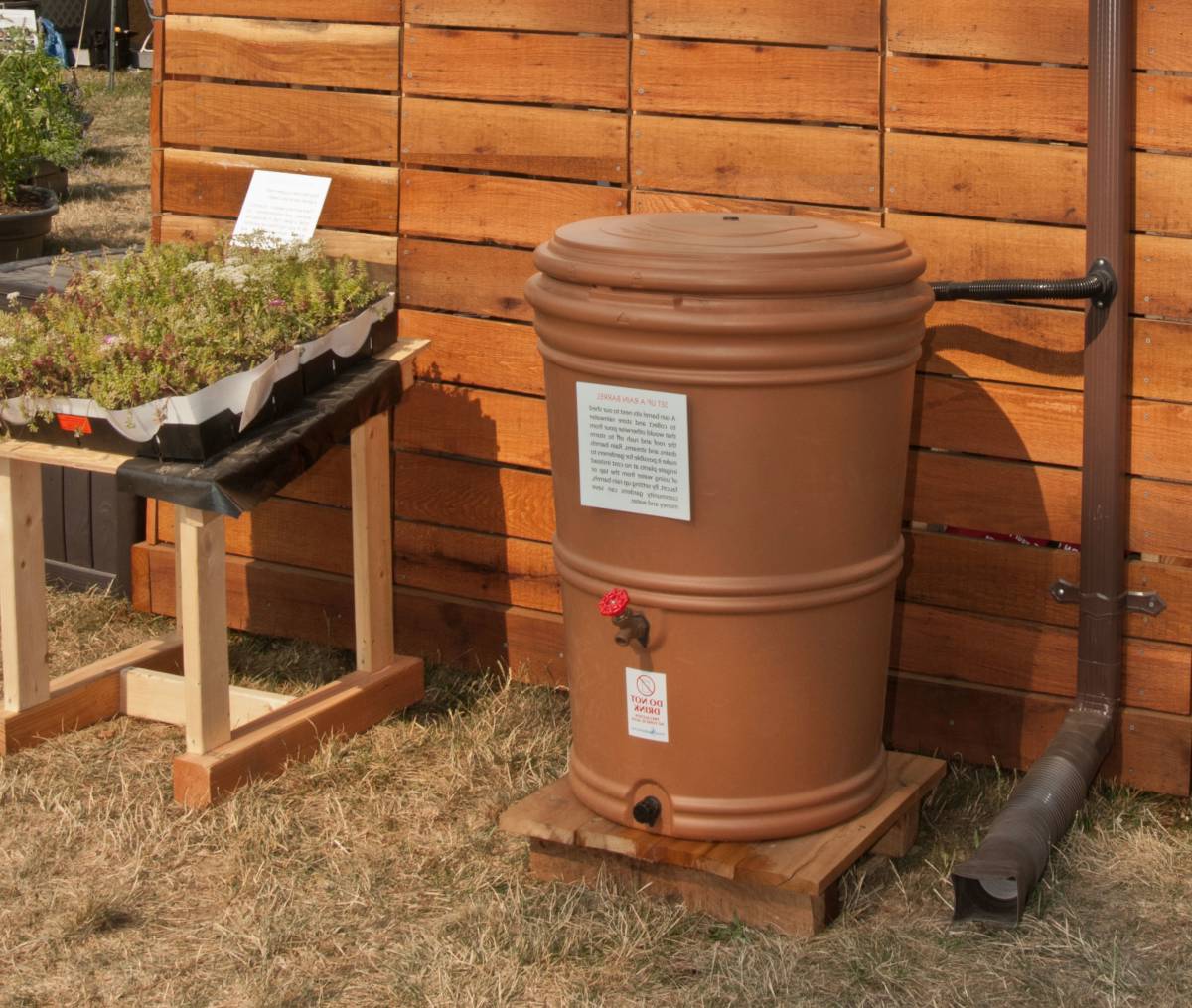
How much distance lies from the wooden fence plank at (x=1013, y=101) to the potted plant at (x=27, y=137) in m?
6.18

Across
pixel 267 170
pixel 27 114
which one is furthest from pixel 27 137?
pixel 267 170

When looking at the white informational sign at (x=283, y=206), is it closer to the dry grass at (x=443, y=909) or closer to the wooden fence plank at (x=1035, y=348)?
the dry grass at (x=443, y=909)

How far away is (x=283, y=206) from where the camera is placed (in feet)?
13.6

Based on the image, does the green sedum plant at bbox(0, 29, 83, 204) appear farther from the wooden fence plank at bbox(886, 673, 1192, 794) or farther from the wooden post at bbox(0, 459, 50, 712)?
the wooden fence plank at bbox(886, 673, 1192, 794)

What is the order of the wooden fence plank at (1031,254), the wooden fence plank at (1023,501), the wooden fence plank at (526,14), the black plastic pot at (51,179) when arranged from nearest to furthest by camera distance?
the wooden fence plank at (1031,254) < the wooden fence plank at (1023,501) < the wooden fence plank at (526,14) < the black plastic pot at (51,179)

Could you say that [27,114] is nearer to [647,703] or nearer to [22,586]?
[22,586]

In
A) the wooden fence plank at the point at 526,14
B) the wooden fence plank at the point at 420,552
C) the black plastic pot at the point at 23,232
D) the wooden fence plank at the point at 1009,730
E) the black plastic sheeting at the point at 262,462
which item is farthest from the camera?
the black plastic pot at the point at 23,232

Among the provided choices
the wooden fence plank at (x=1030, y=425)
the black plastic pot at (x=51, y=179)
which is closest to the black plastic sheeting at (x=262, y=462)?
the wooden fence plank at (x=1030, y=425)

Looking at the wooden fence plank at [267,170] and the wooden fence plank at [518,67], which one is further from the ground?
the wooden fence plank at [518,67]

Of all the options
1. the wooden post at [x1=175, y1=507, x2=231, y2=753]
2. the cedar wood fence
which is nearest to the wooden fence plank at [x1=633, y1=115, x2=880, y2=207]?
the cedar wood fence

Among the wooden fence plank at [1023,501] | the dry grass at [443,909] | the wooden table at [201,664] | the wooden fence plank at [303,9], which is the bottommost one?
the dry grass at [443,909]

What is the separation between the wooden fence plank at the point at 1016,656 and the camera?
11.6ft

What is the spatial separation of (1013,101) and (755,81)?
0.57 meters

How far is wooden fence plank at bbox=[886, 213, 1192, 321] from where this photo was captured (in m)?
3.33
